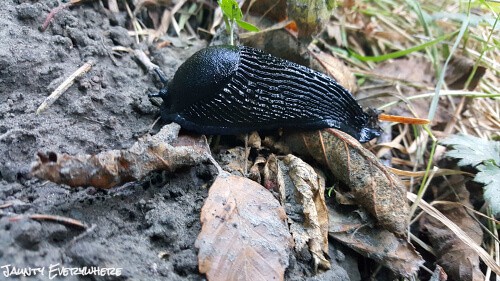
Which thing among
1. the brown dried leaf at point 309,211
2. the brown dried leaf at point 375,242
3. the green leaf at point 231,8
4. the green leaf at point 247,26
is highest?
the green leaf at point 231,8

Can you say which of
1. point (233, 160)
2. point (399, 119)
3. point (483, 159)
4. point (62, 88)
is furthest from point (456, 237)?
point (62, 88)

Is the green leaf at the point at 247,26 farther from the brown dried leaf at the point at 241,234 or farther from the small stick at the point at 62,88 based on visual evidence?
the brown dried leaf at the point at 241,234

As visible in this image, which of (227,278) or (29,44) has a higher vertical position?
(29,44)

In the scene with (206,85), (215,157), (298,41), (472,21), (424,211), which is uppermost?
(472,21)

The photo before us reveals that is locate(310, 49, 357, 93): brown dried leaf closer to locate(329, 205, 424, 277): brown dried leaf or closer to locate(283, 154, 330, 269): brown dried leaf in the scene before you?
locate(283, 154, 330, 269): brown dried leaf

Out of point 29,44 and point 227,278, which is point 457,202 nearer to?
point 227,278

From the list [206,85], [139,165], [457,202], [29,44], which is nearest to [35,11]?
[29,44]

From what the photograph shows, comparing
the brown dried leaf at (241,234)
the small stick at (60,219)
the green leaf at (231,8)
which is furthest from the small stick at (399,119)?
the small stick at (60,219)
